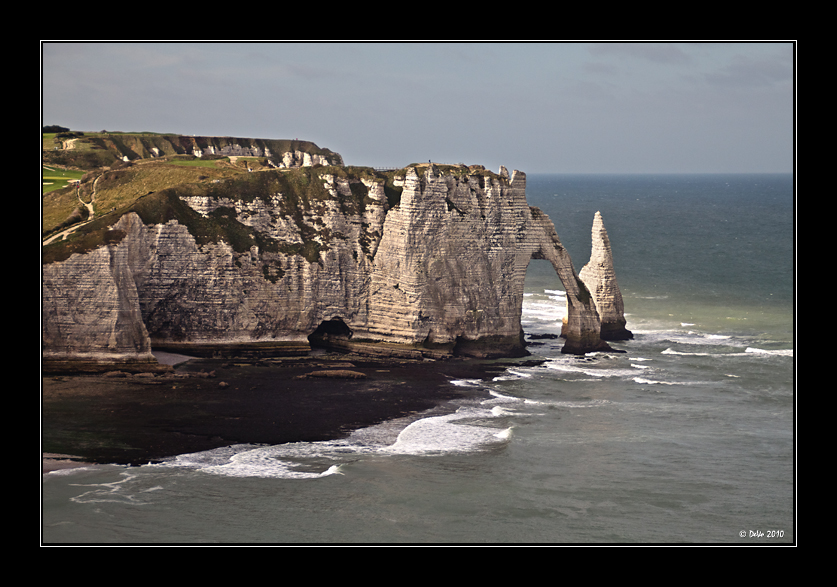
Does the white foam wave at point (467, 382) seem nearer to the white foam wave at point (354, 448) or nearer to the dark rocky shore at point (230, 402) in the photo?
the dark rocky shore at point (230, 402)

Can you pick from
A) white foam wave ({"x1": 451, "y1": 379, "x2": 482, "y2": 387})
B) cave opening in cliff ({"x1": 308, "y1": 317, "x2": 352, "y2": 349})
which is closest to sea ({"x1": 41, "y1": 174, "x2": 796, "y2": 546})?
white foam wave ({"x1": 451, "y1": 379, "x2": 482, "y2": 387})

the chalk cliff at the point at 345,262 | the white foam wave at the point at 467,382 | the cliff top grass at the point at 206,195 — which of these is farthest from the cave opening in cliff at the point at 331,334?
the white foam wave at the point at 467,382

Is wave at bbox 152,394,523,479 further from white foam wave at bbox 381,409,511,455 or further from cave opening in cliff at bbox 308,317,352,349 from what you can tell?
cave opening in cliff at bbox 308,317,352,349

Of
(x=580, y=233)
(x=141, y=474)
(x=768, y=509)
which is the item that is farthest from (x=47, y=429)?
(x=580, y=233)

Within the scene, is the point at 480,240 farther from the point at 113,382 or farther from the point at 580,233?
the point at 580,233

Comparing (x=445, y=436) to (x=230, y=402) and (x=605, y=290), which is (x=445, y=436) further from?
(x=605, y=290)
